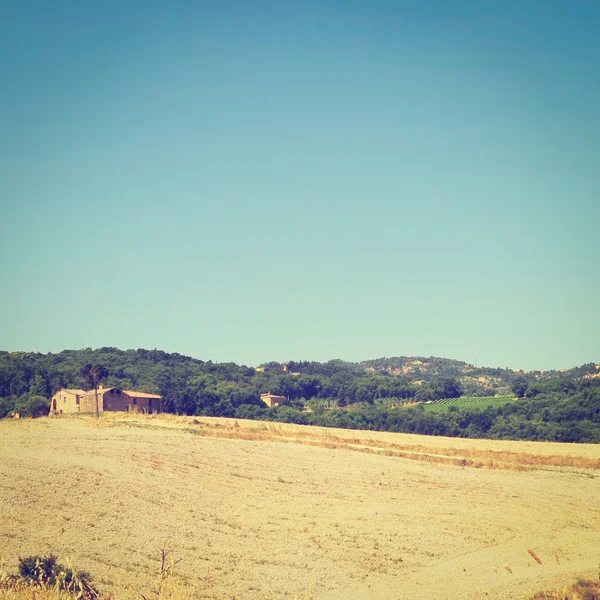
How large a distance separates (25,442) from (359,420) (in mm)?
63086

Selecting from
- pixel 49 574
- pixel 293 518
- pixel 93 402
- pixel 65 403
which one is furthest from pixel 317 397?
pixel 49 574

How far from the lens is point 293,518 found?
27.1 m

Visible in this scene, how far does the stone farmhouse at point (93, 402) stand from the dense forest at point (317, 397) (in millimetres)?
2416

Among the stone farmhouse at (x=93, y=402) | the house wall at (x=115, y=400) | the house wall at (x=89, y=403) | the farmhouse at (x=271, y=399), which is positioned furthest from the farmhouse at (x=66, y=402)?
the farmhouse at (x=271, y=399)

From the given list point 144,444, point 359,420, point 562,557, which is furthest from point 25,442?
point 359,420

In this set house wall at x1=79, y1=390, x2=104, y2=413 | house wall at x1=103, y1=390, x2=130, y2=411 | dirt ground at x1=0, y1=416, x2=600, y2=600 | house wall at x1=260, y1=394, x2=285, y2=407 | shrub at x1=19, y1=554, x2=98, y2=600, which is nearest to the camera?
shrub at x1=19, y1=554, x2=98, y2=600

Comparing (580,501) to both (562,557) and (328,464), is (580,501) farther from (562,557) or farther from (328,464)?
(328,464)

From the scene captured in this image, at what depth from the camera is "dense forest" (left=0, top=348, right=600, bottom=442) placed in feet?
288

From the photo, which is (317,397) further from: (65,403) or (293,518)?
(293,518)

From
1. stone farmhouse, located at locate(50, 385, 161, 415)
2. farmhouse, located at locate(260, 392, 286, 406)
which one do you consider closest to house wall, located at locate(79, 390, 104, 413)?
stone farmhouse, located at locate(50, 385, 161, 415)

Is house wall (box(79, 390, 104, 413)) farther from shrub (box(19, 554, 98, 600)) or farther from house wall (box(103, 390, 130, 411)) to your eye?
shrub (box(19, 554, 98, 600))

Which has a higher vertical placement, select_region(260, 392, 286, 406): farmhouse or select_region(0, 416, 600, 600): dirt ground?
select_region(260, 392, 286, 406): farmhouse

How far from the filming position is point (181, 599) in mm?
11945

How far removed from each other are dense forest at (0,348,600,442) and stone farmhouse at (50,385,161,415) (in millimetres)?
2416
